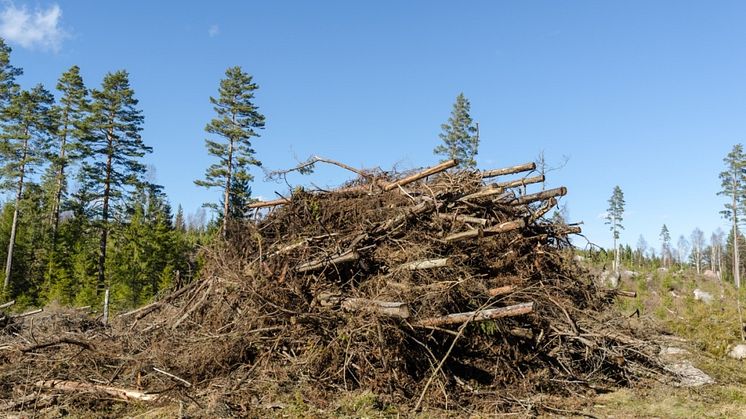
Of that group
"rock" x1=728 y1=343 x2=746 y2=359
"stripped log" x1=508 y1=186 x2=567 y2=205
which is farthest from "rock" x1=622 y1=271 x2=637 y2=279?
"stripped log" x1=508 y1=186 x2=567 y2=205

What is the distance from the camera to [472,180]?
8.84m

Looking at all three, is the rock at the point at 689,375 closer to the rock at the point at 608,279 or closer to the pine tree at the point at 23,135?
the rock at the point at 608,279

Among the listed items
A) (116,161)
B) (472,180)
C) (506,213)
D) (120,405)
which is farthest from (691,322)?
(116,161)

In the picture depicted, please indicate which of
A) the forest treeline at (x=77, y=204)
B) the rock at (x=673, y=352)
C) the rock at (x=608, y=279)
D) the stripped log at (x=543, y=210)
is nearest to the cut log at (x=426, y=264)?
the stripped log at (x=543, y=210)

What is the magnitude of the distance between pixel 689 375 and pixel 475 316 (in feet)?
14.7

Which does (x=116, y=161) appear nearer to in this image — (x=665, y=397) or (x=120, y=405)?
(x=120, y=405)

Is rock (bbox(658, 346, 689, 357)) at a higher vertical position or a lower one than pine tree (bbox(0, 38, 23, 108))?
lower

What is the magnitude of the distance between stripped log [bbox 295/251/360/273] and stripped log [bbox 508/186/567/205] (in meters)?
3.58

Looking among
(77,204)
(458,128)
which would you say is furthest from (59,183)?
(458,128)

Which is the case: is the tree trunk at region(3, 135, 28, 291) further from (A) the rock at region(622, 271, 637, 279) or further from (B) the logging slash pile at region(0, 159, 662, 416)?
(A) the rock at region(622, 271, 637, 279)

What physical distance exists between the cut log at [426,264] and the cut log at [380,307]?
910 millimetres

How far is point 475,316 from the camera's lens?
6.04 metres

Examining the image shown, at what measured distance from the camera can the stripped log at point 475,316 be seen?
19.1 feet

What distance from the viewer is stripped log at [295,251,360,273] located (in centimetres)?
702
